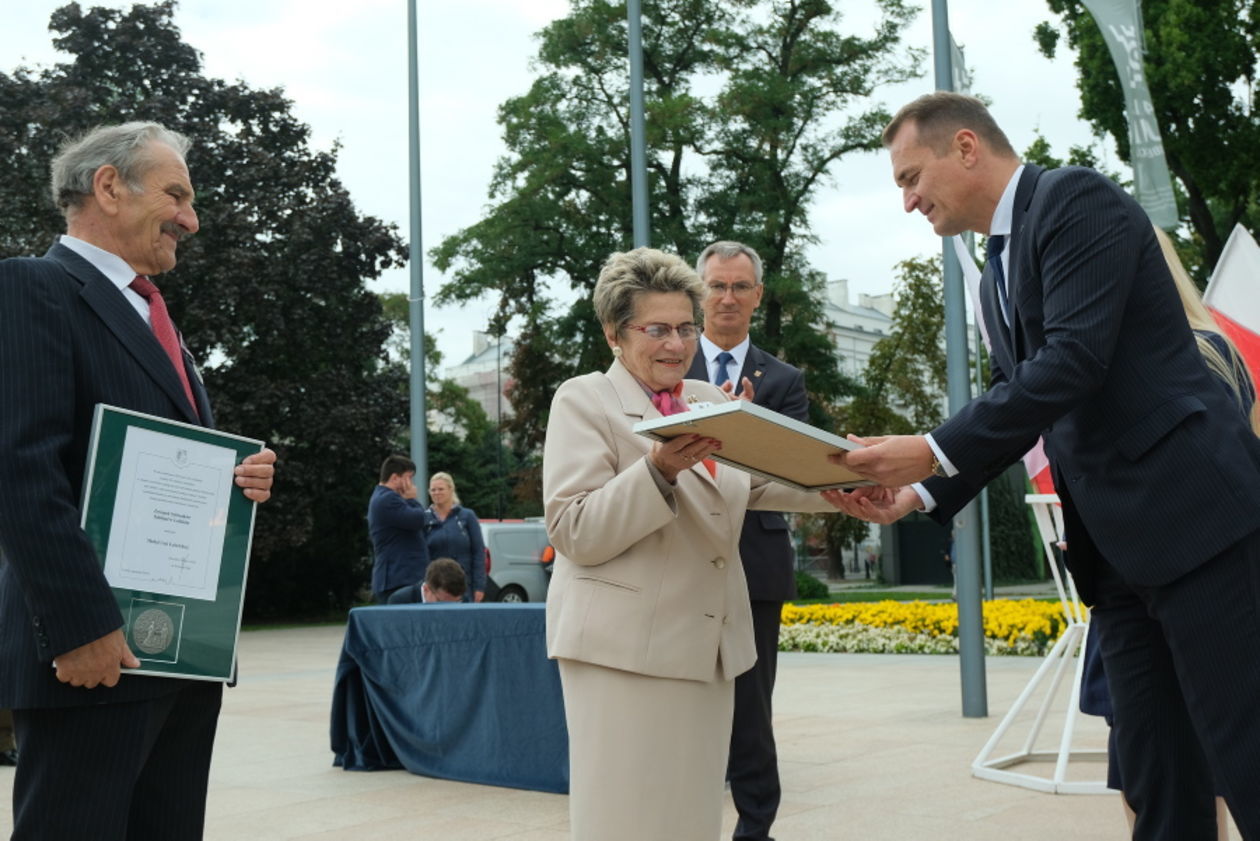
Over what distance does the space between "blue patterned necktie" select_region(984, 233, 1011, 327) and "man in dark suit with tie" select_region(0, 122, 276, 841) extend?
5.87 ft

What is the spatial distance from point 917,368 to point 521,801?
33616mm

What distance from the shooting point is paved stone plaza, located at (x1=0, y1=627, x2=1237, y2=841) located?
5383 mm

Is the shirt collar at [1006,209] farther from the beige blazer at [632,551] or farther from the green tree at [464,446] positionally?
the green tree at [464,446]

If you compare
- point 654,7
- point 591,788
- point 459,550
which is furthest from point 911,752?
point 654,7

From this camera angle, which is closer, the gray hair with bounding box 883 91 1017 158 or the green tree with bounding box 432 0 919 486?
the gray hair with bounding box 883 91 1017 158

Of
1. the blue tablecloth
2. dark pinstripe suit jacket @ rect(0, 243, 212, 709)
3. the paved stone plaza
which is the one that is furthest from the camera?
the blue tablecloth

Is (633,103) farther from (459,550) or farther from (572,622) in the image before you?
(572,622)

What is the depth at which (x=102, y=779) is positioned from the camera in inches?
Result: 102

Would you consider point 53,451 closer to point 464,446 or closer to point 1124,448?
point 1124,448

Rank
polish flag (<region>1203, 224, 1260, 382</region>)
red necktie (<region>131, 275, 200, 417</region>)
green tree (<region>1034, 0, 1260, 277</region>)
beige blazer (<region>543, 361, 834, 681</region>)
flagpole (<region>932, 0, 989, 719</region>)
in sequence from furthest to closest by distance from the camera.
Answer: green tree (<region>1034, 0, 1260, 277</region>) < flagpole (<region>932, 0, 989, 719</region>) < polish flag (<region>1203, 224, 1260, 382</region>) < beige blazer (<region>543, 361, 834, 681</region>) < red necktie (<region>131, 275, 200, 417</region>)

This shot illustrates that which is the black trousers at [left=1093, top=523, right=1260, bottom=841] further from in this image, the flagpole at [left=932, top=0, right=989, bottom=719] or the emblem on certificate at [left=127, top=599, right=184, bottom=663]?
the flagpole at [left=932, top=0, right=989, bottom=719]

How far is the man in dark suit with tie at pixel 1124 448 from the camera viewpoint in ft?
8.70

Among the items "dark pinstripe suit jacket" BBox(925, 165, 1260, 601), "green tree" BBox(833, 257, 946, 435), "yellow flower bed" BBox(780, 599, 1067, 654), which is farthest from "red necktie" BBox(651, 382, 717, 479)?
"green tree" BBox(833, 257, 946, 435)

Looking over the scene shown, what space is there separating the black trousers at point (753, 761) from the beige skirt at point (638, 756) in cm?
143
